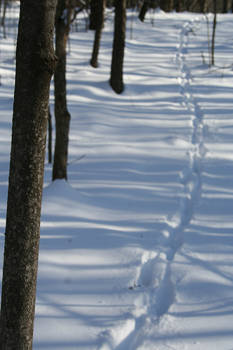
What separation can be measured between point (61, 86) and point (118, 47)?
493cm

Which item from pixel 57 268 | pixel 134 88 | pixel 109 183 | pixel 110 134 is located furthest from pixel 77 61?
pixel 57 268

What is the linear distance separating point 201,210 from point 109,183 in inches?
55.6

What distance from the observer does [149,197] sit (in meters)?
5.77

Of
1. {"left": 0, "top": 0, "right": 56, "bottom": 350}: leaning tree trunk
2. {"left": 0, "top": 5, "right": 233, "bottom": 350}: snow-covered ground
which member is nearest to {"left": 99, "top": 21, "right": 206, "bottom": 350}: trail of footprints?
{"left": 0, "top": 5, "right": 233, "bottom": 350}: snow-covered ground

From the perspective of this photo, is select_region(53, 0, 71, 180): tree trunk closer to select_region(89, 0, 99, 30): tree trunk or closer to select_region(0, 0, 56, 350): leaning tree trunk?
Answer: select_region(0, 0, 56, 350): leaning tree trunk

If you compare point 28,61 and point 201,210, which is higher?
point 28,61

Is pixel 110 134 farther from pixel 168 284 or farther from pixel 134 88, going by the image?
pixel 168 284

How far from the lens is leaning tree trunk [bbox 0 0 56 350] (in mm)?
2051

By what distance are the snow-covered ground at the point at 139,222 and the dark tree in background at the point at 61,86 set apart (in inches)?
14.9

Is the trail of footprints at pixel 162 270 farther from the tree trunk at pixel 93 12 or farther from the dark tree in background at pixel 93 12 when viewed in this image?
the tree trunk at pixel 93 12

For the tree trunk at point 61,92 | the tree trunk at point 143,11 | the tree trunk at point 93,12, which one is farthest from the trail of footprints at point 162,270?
the tree trunk at point 143,11

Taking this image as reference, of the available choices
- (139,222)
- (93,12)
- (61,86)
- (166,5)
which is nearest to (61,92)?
(61,86)

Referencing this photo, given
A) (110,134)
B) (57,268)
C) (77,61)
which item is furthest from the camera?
(77,61)

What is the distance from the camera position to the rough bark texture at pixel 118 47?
9.73 m
